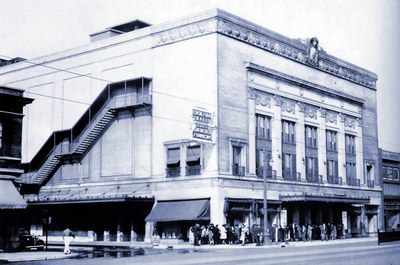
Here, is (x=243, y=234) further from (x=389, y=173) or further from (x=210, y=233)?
(x=389, y=173)

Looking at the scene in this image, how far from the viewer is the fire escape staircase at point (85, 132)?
48.6 meters

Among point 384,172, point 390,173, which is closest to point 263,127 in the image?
point 384,172

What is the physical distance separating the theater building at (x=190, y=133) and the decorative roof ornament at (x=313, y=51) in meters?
0.43

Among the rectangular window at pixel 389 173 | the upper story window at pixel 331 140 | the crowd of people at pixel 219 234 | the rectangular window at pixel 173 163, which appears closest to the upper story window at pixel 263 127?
the rectangular window at pixel 173 163

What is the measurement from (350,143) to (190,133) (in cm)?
2561

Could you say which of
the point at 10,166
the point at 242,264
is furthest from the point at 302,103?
the point at 242,264

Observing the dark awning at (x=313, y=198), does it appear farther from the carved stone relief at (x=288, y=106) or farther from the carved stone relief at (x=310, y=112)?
the carved stone relief at (x=310, y=112)

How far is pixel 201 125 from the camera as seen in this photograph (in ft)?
135

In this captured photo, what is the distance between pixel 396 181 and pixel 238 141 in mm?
33354

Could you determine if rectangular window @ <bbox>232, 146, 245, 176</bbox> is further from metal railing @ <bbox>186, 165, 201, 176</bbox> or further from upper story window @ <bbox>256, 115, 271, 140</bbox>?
upper story window @ <bbox>256, 115, 271, 140</bbox>

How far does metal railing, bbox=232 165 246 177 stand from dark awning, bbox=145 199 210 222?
3.36 m

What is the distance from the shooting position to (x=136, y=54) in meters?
49.3

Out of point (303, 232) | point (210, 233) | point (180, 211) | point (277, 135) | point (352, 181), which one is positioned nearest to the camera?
point (210, 233)

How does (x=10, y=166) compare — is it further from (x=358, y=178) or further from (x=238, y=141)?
(x=358, y=178)
